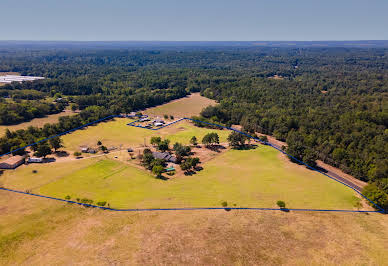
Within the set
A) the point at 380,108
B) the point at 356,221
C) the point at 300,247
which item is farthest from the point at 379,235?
the point at 380,108

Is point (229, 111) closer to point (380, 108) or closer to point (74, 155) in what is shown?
point (380, 108)

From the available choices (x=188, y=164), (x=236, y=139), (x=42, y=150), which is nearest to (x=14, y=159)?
(x=42, y=150)

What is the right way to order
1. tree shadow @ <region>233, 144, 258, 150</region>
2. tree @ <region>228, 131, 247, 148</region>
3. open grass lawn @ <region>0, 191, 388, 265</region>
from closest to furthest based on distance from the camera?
open grass lawn @ <region>0, 191, 388, 265</region>, tree @ <region>228, 131, 247, 148</region>, tree shadow @ <region>233, 144, 258, 150</region>

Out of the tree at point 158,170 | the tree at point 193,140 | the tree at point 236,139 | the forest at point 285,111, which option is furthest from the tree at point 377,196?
the tree at point 158,170

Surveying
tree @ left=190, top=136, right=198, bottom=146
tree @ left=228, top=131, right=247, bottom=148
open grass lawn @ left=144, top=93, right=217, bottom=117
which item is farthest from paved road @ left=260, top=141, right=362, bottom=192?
open grass lawn @ left=144, top=93, right=217, bottom=117

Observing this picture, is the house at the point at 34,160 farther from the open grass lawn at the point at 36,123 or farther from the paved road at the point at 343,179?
the paved road at the point at 343,179

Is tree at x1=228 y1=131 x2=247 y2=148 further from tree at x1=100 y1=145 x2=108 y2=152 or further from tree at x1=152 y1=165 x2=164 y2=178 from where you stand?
tree at x1=100 y1=145 x2=108 y2=152

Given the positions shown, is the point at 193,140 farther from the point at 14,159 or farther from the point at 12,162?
the point at 14,159
